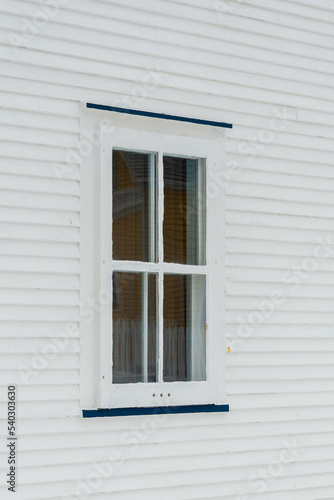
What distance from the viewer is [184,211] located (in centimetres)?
518

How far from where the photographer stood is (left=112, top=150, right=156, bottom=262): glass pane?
16.1 feet

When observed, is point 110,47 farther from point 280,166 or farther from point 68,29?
point 280,166

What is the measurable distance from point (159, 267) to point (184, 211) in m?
0.41

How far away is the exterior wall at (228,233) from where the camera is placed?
180 inches

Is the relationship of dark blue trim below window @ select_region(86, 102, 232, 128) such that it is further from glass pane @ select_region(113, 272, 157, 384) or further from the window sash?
glass pane @ select_region(113, 272, 157, 384)

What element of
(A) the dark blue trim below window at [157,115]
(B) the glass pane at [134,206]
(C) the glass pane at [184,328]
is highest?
(A) the dark blue trim below window at [157,115]

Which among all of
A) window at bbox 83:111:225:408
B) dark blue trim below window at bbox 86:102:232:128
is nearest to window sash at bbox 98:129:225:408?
window at bbox 83:111:225:408

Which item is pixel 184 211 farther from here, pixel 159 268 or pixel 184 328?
pixel 184 328

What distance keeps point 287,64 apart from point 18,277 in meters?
2.34

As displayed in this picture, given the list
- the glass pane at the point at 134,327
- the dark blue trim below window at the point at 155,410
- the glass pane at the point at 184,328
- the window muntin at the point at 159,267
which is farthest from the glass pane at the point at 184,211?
the dark blue trim below window at the point at 155,410

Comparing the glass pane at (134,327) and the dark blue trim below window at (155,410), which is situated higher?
the glass pane at (134,327)

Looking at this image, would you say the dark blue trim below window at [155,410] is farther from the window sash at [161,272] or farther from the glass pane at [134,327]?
the glass pane at [134,327]

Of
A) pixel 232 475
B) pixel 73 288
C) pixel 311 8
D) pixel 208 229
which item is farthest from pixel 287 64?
pixel 232 475

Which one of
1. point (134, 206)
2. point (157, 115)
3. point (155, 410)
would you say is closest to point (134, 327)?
point (155, 410)
